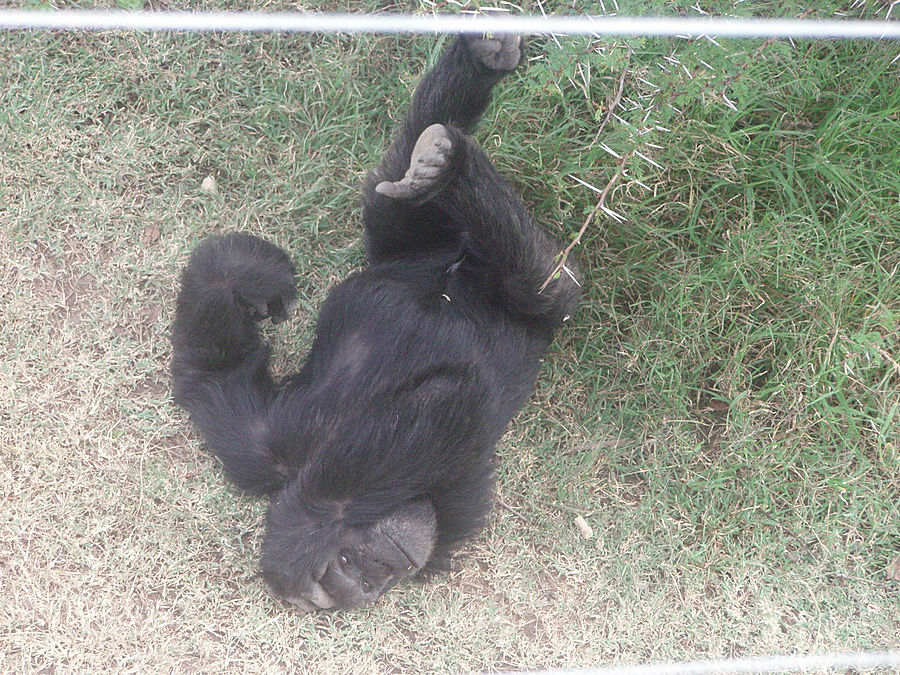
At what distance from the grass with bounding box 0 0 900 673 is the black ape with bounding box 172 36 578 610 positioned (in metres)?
0.39

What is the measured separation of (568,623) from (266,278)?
5.64 feet

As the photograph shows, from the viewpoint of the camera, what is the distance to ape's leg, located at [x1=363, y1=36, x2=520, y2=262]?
2812mm

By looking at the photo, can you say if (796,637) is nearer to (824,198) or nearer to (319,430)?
(824,198)

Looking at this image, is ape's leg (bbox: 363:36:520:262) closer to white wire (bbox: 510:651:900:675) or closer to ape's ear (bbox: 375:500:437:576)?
ape's ear (bbox: 375:500:437:576)

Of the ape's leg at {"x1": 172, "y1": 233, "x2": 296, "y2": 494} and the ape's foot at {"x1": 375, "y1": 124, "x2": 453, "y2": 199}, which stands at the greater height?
the ape's foot at {"x1": 375, "y1": 124, "x2": 453, "y2": 199}

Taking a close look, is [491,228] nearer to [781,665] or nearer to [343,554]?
[343,554]

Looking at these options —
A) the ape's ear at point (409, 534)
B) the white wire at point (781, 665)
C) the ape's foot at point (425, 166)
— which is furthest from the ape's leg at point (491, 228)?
the white wire at point (781, 665)

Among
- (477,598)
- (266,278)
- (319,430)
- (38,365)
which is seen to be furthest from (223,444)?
(477,598)

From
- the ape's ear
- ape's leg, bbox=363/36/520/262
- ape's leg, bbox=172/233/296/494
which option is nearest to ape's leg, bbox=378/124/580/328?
ape's leg, bbox=363/36/520/262

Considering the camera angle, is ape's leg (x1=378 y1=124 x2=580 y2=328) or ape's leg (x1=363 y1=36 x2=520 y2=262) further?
ape's leg (x1=363 y1=36 x2=520 y2=262)

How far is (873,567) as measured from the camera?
11.0 ft

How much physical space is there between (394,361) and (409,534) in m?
0.54

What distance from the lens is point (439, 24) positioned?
2717mm

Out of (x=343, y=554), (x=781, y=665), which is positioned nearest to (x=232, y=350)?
(x=343, y=554)
